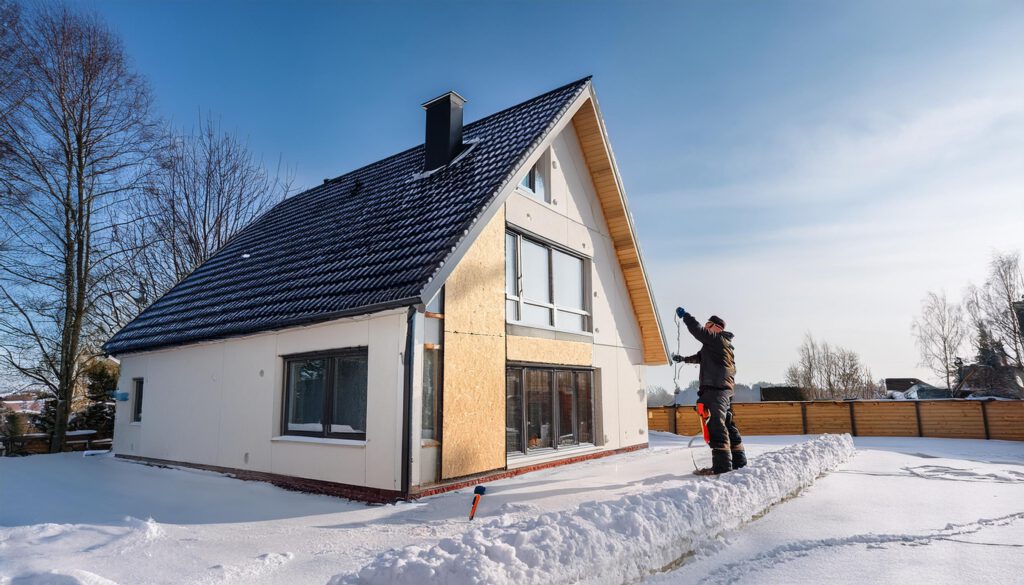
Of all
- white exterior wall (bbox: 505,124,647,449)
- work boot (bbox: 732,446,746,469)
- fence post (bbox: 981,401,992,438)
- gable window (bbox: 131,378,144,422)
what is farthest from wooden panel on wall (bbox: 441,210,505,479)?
fence post (bbox: 981,401,992,438)

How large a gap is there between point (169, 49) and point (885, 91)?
51.2 feet

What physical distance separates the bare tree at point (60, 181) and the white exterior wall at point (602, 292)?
1236cm

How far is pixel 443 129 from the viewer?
34.5 ft

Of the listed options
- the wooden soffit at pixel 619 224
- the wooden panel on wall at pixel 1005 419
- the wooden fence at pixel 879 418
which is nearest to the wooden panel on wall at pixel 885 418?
the wooden fence at pixel 879 418

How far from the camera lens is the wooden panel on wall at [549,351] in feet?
28.5

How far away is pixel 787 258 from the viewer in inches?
495

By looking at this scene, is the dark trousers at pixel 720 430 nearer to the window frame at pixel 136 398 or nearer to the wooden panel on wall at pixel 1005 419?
the wooden panel on wall at pixel 1005 419

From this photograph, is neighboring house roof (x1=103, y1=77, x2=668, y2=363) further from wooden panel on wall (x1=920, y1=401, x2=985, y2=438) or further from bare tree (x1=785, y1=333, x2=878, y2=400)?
bare tree (x1=785, y1=333, x2=878, y2=400)

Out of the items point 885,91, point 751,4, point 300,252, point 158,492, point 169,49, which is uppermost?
point 169,49

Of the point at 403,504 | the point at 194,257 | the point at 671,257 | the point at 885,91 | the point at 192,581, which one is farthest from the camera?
the point at 194,257

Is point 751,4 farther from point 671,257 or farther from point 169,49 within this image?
point 169,49

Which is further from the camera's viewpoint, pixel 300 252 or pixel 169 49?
pixel 169 49

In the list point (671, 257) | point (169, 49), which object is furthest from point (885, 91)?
point (169, 49)

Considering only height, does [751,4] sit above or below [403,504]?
above
